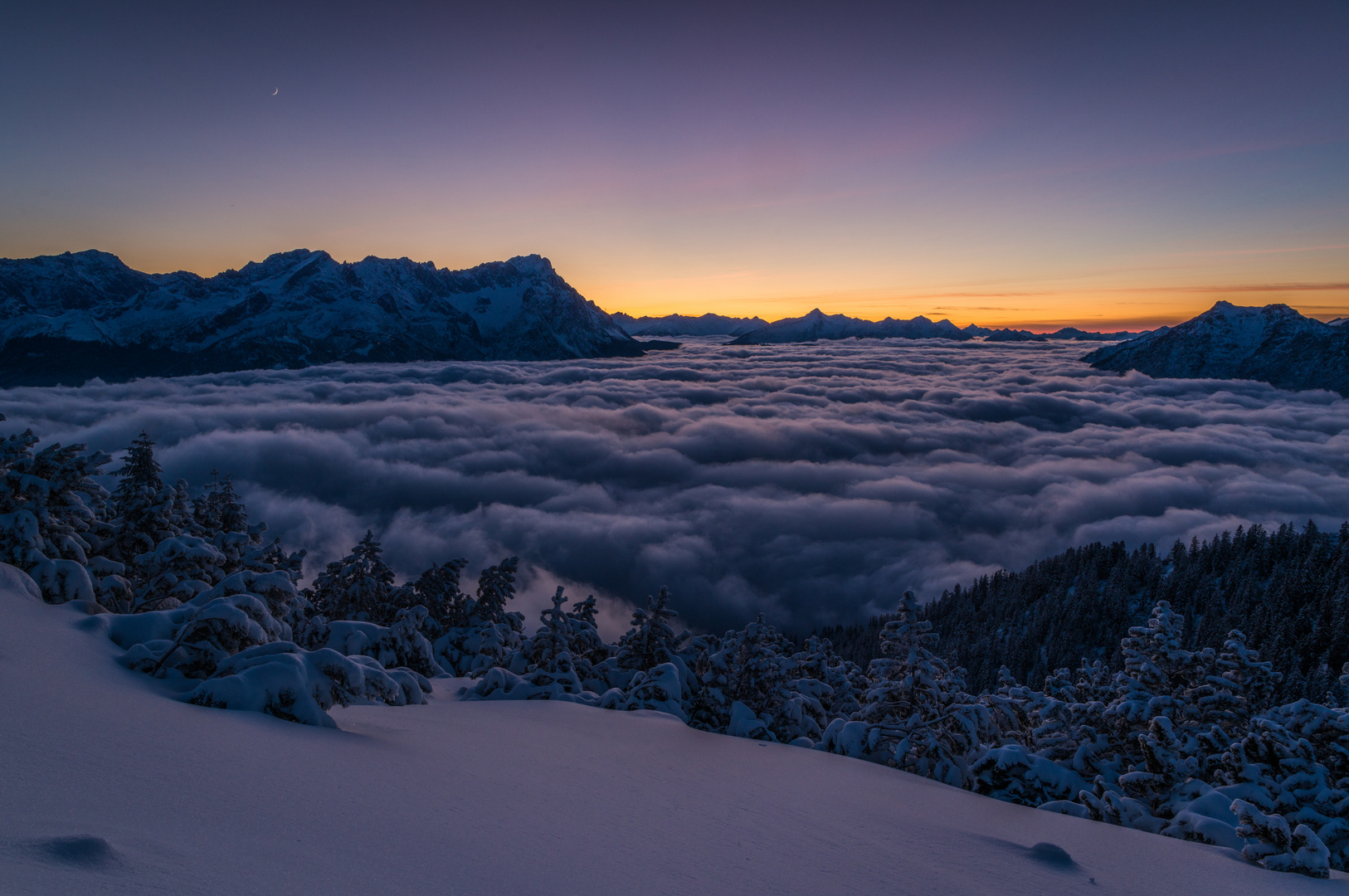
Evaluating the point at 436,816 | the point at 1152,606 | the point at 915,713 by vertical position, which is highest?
the point at 436,816

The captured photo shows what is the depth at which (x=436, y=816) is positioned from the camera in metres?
5.80

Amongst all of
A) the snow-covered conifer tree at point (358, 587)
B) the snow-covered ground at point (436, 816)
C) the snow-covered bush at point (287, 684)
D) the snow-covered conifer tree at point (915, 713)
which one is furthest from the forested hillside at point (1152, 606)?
the snow-covered bush at point (287, 684)

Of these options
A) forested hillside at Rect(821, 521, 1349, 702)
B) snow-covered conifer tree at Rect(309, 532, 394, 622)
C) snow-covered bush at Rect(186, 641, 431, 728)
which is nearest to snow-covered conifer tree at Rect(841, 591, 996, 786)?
snow-covered bush at Rect(186, 641, 431, 728)

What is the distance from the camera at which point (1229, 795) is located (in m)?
11.4

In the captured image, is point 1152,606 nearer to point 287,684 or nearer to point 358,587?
point 358,587

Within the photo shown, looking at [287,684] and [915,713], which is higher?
[287,684]

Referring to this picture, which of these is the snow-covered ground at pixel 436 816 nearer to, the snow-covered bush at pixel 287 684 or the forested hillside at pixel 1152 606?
the snow-covered bush at pixel 287 684

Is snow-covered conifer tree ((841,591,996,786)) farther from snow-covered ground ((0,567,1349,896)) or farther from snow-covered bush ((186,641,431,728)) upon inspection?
snow-covered bush ((186,641,431,728))

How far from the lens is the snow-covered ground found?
4055 millimetres

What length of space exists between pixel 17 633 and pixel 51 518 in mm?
11652

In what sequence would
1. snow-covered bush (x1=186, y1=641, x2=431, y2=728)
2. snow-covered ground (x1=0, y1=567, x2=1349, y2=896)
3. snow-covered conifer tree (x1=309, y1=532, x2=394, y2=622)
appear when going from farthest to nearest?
snow-covered conifer tree (x1=309, y1=532, x2=394, y2=622)
snow-covered bush (x1=186, y1=641, x2=431, y2=728)
snow-covered ground (x1=0, y1=567, x2=1349, y2=896)

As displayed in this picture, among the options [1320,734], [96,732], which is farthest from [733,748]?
[1320,734]

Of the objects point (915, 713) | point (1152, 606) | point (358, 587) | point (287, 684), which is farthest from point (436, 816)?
point (1152, 606)

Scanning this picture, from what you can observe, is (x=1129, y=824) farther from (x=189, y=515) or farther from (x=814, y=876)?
(x=189, y=515)
